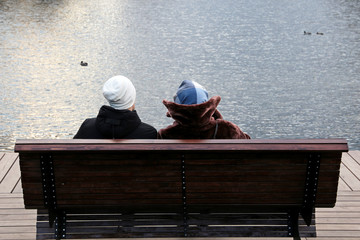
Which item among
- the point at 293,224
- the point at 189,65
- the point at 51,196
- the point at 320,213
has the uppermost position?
the point at 51,196

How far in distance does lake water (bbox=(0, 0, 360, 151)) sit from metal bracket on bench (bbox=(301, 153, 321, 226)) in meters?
4.85

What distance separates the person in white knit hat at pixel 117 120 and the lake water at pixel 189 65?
4340 millimetres

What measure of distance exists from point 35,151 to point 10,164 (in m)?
2.57

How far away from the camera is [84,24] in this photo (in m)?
21.0

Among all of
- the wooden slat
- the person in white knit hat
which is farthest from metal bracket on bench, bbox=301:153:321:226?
the person in white knit hat

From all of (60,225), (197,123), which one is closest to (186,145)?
(197,123)

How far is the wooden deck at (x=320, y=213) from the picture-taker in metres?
3.95

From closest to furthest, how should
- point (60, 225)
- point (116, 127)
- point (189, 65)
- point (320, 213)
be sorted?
point (60, 225), point (116, 127), point (320, 213), point (189, 65)

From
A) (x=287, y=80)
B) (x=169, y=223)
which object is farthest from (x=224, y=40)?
(x=169, y=223)

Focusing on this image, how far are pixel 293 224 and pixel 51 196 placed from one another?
5.24 ft

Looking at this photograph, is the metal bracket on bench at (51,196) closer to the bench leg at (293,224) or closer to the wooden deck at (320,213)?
the wooden deck at (320,213)

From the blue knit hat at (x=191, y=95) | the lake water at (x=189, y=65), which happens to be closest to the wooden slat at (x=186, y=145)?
the blue knit hat at (x=191, y=95)

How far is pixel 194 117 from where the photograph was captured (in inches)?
125

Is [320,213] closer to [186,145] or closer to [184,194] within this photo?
[184,194]
